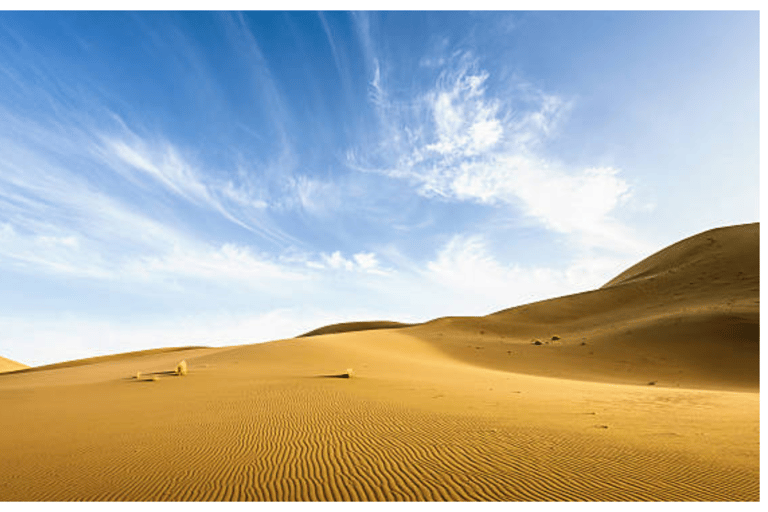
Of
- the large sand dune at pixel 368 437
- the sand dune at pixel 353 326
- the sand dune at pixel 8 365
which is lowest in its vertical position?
the sand dune at pixel 8 365

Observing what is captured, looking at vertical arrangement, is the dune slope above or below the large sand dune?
above

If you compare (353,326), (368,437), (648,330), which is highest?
(648,330)

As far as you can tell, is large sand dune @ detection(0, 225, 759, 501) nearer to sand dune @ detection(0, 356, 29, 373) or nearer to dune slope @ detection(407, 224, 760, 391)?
dune slope @ detection(407, 224, 760, 391)

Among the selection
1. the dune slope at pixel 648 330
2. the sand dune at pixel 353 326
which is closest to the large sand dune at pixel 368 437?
the dune slope at pixel 648 330

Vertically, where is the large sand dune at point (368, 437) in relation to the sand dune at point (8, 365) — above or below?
above

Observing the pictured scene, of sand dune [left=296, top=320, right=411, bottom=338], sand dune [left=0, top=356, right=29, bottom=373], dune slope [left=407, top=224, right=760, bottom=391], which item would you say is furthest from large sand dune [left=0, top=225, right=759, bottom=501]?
sand dune [left=0, top=356, right=29, bottom=373]

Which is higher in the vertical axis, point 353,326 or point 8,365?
A: point 353,326

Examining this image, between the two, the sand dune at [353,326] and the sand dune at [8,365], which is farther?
the sand dune at [353,326]

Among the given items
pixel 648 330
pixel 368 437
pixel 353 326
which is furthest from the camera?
pixel 353 326

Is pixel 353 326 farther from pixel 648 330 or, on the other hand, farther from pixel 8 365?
pixel 8 365

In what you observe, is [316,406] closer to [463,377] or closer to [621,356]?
[463,377]

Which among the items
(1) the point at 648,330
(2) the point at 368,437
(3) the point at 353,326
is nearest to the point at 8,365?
(3) the point at 353,326

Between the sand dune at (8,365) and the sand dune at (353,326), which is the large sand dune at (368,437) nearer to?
the sand dune at (353,326)

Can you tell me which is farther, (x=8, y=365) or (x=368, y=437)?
(x=8, y=365)
